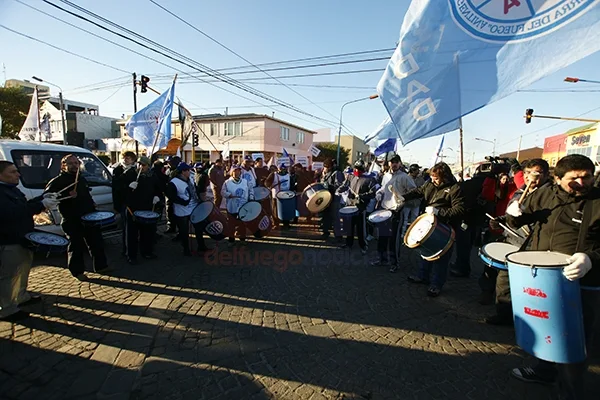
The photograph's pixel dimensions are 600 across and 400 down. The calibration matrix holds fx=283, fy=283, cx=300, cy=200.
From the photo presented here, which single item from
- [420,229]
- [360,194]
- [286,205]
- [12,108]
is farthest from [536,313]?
[12,108]

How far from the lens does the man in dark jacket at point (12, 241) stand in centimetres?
347

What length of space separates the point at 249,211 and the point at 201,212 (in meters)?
1.05

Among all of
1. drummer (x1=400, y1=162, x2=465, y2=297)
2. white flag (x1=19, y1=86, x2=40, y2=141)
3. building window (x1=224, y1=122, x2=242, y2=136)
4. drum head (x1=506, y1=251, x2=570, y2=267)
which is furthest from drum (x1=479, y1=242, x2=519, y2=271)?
building window (x1=224, y1=122, x2=242, y2=136)

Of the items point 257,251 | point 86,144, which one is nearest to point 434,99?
point 257,251

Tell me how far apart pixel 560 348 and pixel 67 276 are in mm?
6845

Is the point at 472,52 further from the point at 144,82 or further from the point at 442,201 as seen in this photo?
the point at 144,82

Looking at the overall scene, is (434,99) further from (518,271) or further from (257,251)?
(257,251)

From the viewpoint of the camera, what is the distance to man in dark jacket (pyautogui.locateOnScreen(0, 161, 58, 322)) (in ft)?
11.4

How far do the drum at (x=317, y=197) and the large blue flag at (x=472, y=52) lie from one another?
418 cm

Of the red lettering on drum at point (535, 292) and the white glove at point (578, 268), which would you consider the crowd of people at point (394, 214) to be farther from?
the red lettering on drum at point (535, 292)

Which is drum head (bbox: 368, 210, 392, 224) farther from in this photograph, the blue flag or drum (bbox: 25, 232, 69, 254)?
the blue flag

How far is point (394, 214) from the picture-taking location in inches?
220

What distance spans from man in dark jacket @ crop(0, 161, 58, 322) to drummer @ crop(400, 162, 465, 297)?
535cm

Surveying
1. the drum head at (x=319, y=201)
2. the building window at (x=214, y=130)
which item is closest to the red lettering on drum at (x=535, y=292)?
the drum head at (x=319, y=201)
